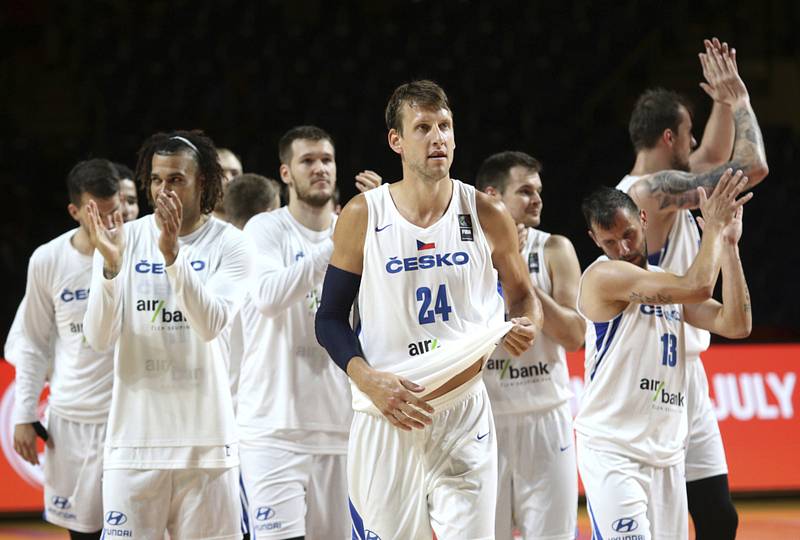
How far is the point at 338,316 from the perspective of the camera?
3941 millimetres

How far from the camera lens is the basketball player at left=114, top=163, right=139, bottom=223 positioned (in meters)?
6.46

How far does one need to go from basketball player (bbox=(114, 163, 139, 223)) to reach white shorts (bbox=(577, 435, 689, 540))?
3236 mm

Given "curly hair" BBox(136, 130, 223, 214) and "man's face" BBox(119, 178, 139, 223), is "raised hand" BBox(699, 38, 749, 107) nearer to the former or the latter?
"curly hair" BBox(136, 130, 223, 214)

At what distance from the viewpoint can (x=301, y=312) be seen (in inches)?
214

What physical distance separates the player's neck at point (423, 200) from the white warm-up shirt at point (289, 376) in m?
1.22

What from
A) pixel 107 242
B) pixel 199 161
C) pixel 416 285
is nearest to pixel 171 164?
pixel 199 161

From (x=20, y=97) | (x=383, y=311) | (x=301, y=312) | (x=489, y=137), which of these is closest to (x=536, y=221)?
(x=301, y=312)

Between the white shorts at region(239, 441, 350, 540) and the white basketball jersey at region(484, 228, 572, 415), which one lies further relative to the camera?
the white basketball jersey at region(484, 228, 572, 415)

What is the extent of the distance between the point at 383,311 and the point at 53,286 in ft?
9.09

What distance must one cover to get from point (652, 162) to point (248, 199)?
239 cm

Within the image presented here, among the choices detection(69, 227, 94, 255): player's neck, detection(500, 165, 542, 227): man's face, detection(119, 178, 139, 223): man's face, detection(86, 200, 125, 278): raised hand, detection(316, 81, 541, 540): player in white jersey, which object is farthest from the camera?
detection(119, 178, 139, 223): man's face

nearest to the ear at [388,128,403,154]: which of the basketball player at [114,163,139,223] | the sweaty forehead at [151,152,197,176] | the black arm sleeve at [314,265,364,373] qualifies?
the black arm sleeve at [314,265,364,373]

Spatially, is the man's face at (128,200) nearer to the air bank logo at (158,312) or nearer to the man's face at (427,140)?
the air bank logo at (158,312)

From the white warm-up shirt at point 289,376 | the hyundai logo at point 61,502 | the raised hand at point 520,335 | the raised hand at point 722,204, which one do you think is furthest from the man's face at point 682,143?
the hyundai logo at point 61,502
